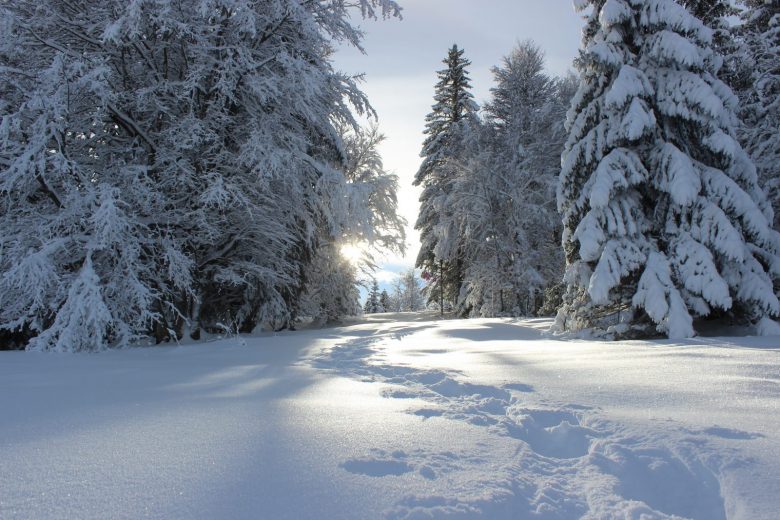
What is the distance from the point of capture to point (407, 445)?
199 centimetres

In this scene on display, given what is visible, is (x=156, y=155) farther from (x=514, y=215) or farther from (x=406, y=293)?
(x=406, y=293)

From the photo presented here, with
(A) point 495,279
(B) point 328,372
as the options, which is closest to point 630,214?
(B) point 328,372

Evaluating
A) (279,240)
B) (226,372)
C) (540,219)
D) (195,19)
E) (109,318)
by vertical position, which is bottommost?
(226,372)

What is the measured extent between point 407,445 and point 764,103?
1374 centimetres

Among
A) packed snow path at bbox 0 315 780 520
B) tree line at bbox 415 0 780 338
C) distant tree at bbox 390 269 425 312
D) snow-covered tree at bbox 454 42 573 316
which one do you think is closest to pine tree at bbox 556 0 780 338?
tree line at bbox 415 0 780 338

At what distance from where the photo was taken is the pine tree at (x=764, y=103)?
33.1ft

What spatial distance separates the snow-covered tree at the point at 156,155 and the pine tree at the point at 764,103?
924 centimetres

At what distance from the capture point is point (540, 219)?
18.9 m

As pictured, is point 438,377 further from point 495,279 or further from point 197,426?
point 495,279

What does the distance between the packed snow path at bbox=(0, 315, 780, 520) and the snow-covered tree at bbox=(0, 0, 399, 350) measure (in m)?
3.89

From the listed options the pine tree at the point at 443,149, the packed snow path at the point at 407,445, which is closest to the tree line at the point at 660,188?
the packed snow path at the point at 407,445

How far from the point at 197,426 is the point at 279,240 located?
7927 millimetres

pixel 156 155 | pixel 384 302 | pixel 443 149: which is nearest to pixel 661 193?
pixel 156 155

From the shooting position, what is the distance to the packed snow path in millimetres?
1504
